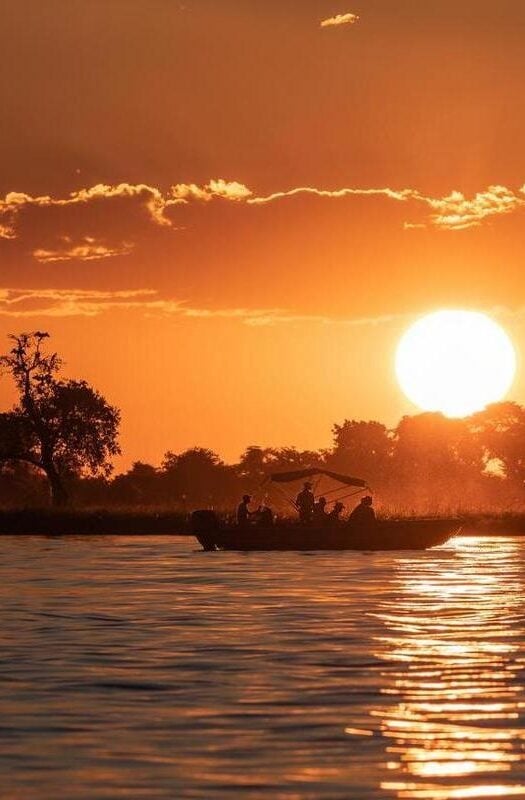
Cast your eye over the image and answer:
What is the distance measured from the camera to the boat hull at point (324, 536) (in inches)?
2327

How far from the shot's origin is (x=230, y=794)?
43.9 feet

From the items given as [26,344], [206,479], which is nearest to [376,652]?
[26,344]

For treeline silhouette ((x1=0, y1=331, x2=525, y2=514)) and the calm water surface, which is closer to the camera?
the calm water surface

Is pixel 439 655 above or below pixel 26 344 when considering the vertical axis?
below

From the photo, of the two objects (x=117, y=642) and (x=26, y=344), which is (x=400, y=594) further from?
(x=26, y=344)

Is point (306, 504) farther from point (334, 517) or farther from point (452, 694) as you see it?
point (452, 694)

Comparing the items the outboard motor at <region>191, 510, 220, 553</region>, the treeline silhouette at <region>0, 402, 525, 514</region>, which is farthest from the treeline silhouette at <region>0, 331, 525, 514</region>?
the outboard motor at <region>191, 510, 220, 553</region>

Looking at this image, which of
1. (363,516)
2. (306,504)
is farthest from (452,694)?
(306,504)

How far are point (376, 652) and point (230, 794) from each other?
10.9 metres

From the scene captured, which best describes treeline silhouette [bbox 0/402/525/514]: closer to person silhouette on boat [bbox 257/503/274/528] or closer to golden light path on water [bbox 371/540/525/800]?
person silhouette on boat [bbox 257/503/274/528]

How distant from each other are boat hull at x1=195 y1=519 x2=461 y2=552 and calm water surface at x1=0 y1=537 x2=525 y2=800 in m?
18.1

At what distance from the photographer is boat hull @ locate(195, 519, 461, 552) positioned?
59094 mm

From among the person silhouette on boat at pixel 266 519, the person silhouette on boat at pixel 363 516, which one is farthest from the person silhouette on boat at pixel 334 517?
the person silhouette on boat at pixel 266 519

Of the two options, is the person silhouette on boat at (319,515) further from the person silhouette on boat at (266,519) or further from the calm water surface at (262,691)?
the calm water surface at (262,691)
